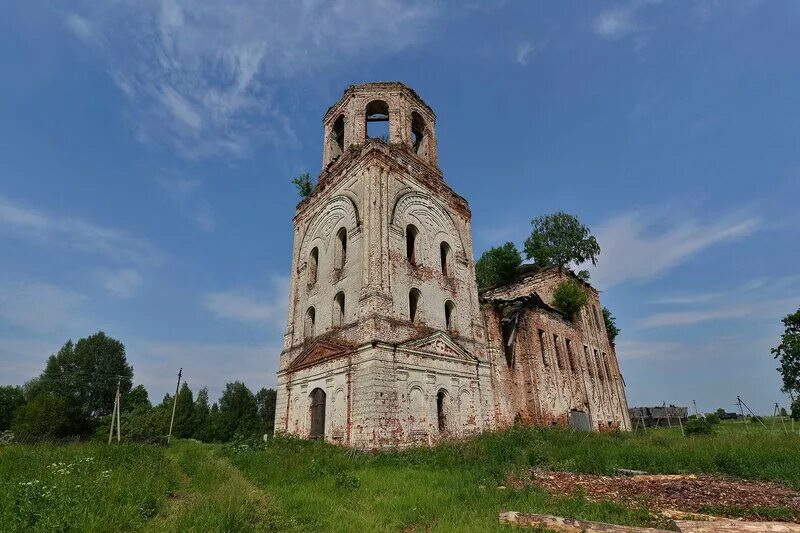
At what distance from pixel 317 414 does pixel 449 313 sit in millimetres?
6480

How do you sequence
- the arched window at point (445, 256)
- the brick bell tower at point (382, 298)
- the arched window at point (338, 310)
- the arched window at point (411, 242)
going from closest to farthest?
the brick bell tower at point (382, 298), the arched window at point (338, 310), the arched window at point (411, 242), the arched window at point (445, 256)

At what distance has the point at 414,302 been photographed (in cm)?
1609

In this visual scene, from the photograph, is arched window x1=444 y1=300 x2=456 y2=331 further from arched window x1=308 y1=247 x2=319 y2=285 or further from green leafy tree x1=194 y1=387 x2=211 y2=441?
green leafy tree x1=194 y1=387 x2=211 y2=441

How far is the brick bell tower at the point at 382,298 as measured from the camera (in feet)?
44.8

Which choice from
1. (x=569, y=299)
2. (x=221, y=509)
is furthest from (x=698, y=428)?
(x=221, y=509)

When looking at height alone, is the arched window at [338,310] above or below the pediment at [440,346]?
above

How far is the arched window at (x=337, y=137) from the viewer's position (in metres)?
20.8

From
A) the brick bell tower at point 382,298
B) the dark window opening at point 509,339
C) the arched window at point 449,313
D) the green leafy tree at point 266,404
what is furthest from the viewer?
the green leafy tree at point 266,404

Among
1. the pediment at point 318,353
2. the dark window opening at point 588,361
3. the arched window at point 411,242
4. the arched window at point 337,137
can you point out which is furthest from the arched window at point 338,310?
the dark window opening at point 588,361

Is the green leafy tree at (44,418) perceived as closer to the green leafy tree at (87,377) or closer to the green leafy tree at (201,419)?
the green leafy tree at (87,377)

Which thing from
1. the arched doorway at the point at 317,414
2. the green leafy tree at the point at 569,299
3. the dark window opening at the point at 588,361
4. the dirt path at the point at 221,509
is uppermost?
the green leafy tree at the point at 569,299

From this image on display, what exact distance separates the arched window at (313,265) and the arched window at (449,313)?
5896 mm

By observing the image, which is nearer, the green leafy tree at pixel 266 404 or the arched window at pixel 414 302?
the arched window at pixel 414 302

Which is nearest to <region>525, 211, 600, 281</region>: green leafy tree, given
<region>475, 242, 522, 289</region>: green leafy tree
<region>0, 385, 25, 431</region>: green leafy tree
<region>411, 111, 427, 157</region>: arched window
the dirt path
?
<region>475, 242, 522, 289</region>: green leafy tree
